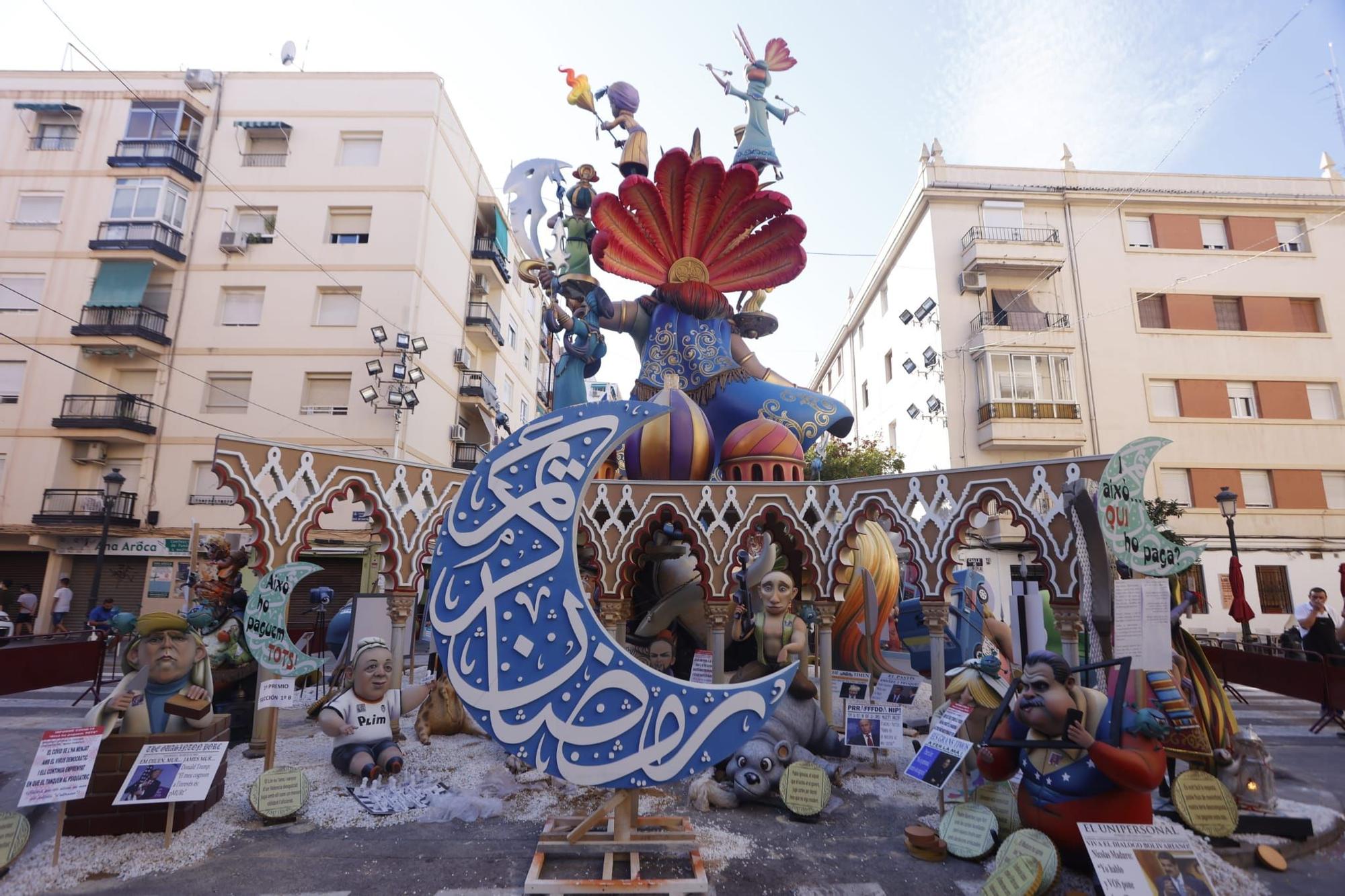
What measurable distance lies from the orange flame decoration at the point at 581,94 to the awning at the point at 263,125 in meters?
14.9

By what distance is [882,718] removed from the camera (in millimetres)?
6676

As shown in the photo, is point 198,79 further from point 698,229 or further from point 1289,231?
point 1289,231

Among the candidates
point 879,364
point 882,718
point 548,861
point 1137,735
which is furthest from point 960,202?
point 548,861

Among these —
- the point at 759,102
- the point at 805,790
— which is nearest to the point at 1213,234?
the point at 759,102

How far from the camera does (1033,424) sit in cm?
2031

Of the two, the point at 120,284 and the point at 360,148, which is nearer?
the point at 120,284

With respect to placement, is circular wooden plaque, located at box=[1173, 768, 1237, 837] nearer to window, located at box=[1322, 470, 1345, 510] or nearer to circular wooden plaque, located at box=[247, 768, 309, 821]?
circular wooden plaque, located at box=[247, 768, 309, 821]

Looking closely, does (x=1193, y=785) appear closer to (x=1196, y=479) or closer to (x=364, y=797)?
(x=364, y=797)

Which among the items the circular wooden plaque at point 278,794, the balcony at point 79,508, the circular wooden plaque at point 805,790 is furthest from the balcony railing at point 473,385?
the circular wooden plaque at point 805,790

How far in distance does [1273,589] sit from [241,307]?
31480mm

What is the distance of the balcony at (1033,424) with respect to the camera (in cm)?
2020

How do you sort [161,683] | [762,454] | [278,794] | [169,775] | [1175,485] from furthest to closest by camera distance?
[1175,485]
[762,454]
[161,683]
[278,794]
[169,775]

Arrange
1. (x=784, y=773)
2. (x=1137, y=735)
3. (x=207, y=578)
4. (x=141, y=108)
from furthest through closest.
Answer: (x=141, y=108) < (x=207, y=578) < (x=784, y=773) < (x=1137, y=735)

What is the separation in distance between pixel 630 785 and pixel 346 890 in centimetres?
191
